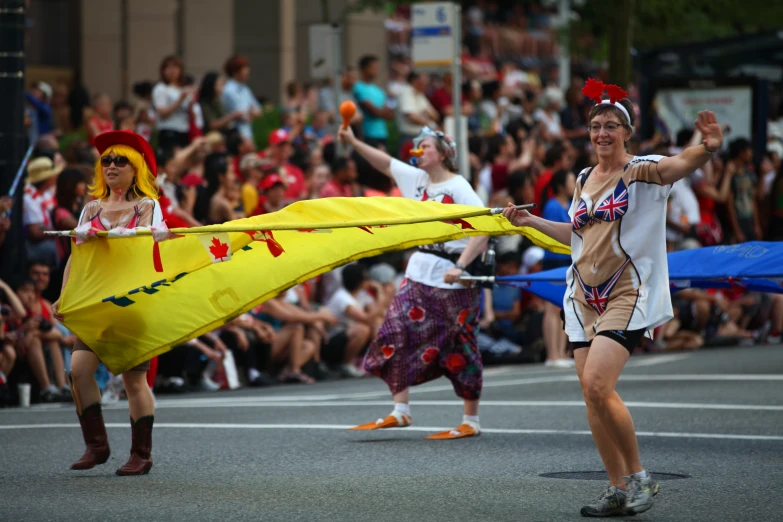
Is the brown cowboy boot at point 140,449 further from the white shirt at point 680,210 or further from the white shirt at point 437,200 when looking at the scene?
the white shirt at point 680,210

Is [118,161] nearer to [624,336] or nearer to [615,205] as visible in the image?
[615,205]

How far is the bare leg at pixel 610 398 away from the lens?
7.47 meters

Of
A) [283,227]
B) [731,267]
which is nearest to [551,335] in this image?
[731,267]

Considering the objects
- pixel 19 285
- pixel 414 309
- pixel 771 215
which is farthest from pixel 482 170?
pixel 414 309

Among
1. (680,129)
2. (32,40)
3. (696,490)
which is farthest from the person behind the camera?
(32,40)

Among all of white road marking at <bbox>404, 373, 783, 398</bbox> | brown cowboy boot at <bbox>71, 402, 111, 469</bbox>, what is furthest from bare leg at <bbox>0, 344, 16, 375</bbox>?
brown cowboy boot at <bbox>71, 402, 111, 469</bbox>

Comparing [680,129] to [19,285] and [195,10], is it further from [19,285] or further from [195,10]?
[19,285]

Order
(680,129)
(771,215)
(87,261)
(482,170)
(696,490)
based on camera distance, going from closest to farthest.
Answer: (696,490) < (87,261) < (482,170) < (771,215) < (680,129)

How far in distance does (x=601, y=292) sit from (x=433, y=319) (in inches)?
136

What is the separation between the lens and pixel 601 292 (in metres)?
7.74

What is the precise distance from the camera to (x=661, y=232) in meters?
7.76

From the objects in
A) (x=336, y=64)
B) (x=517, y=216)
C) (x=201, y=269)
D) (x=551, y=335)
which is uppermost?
(x=336, y=64)

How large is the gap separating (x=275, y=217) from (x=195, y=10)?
2126cm

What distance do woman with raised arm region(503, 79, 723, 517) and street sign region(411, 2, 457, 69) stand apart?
11.5m
